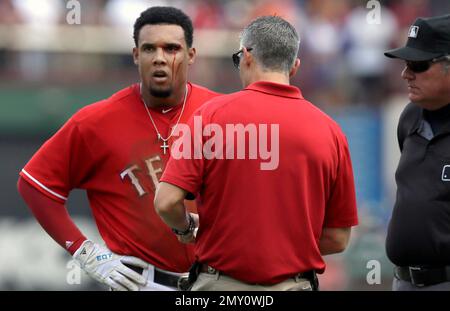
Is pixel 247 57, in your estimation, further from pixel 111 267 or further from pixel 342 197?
pixel 111 267

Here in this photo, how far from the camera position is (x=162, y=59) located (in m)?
5.59

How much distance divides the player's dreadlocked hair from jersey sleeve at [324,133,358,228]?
130cm

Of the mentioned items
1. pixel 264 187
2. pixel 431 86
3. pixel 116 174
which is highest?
pixel 431 86

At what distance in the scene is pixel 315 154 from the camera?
4.75 m

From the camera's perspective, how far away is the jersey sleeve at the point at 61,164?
554cm

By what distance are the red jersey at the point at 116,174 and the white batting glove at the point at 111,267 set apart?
49mm

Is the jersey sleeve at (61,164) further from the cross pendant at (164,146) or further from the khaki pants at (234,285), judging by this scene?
the khaki pants at (234,285)

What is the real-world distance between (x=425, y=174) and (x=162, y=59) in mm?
1574

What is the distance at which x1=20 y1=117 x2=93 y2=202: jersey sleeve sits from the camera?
5.54 m

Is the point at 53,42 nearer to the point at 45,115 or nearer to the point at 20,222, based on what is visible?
the point at 45,115

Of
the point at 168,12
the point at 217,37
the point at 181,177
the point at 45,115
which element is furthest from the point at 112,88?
the point at 181,177

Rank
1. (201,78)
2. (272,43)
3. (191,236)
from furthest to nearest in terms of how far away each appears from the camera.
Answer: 1. (201,78)
2. (191,236)
3. (272,43)

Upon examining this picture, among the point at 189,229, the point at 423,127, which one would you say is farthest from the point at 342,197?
the point at 423,127

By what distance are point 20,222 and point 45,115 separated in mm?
1259
